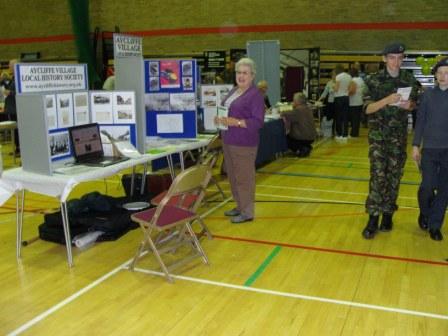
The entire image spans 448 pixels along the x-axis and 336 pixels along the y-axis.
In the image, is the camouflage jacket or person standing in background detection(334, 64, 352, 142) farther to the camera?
person standing in background detection(334, 64, 352, 142)

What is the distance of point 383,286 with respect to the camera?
332 cm

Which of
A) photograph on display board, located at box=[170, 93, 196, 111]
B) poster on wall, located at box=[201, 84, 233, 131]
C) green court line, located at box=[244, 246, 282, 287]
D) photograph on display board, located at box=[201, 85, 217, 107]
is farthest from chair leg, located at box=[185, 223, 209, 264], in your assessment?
photograph on display board, located at box=[201, 85, 217, 107]

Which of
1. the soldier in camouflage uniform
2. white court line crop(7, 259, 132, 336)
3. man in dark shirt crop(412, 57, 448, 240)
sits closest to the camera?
white court line crop(7, 259, 132, 336)

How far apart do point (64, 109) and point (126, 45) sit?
4.60 ft

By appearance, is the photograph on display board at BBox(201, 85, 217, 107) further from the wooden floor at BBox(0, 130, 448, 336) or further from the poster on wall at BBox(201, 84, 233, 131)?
the wooden floor at BBox(0, 130, 448, 336)

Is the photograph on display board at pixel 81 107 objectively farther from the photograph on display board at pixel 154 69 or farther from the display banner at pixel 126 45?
the photograph on display board at pixel 154 69

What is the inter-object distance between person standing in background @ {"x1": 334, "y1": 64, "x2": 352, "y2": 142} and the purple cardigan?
6.19 m

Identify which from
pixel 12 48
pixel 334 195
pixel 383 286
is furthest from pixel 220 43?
pixel 383 286

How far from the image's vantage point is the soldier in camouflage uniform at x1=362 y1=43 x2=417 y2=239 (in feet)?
13.2

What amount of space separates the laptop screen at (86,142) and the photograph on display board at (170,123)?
1086 mm

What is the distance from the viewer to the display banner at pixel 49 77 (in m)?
3.71

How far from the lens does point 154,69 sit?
512 centimetres

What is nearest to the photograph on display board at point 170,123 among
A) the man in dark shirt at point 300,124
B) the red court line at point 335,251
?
the red court line at point 335,251

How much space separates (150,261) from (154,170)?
3.10 meters
